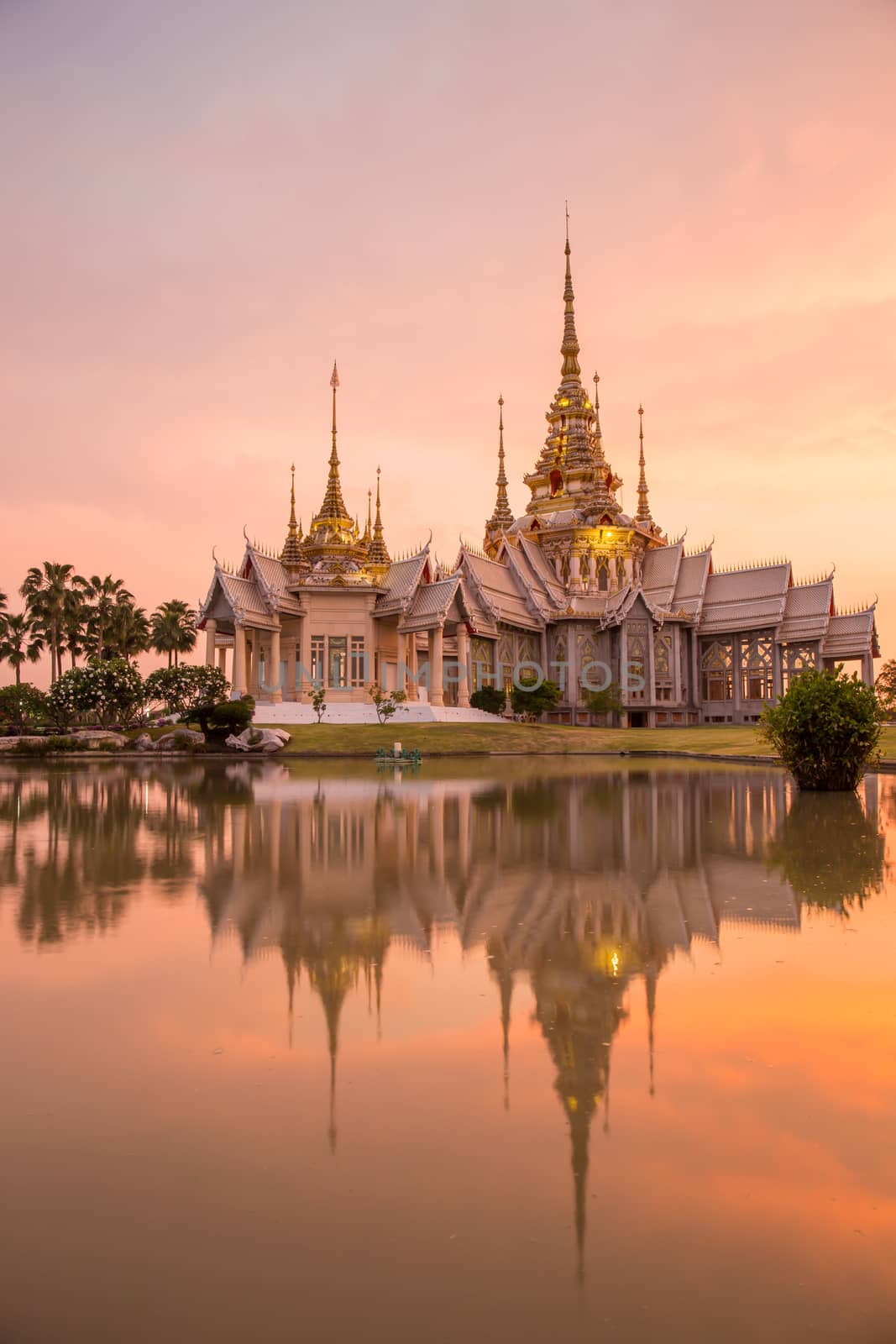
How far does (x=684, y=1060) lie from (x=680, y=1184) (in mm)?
1012

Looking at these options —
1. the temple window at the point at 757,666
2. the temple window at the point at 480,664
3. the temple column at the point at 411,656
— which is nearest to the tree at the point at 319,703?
the temple column at the point at 411,656

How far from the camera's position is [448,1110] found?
331 cm

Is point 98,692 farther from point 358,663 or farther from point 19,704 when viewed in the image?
point 358,663

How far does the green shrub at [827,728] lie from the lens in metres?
16.6

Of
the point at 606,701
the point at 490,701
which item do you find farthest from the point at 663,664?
the point at 490,701

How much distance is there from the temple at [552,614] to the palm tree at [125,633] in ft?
21.0

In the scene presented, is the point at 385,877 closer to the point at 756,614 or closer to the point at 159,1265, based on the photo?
the point at 159,1265

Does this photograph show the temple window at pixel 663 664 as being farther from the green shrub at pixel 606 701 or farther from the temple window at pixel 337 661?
A: the temple window at pixel 337 661

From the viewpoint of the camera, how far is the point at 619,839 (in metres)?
10.6

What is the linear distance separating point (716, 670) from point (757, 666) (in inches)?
97.8

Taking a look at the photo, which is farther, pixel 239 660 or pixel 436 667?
pixel 436 667

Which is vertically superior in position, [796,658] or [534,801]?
[796,658]

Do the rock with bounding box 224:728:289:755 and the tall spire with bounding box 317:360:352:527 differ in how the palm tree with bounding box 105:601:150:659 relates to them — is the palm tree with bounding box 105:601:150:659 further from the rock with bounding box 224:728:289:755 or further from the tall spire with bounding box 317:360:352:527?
the rock with bounding box 224:728:289:755

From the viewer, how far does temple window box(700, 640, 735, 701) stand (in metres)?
53.1
